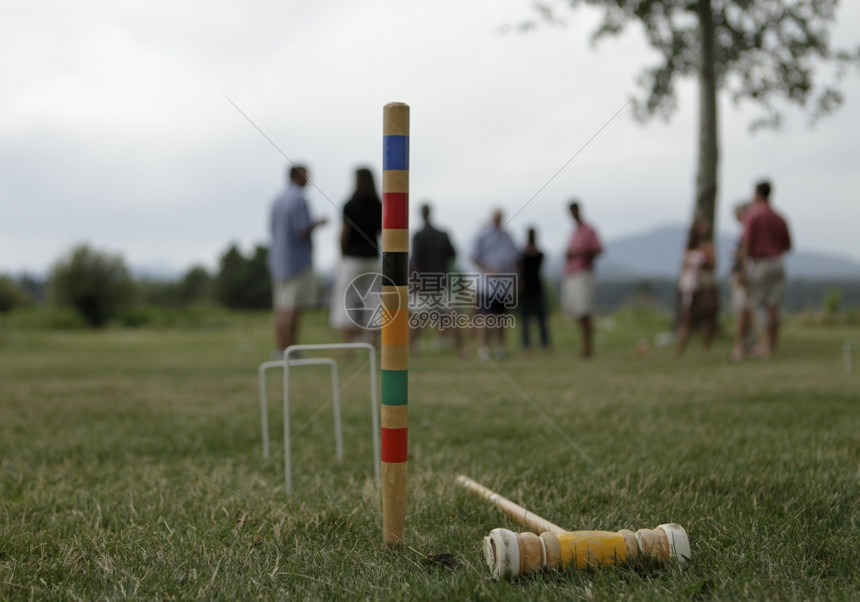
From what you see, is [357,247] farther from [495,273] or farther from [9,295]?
[9,295]

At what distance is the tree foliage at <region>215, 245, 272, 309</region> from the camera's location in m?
48.2

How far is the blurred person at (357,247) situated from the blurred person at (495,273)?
5.19 ft

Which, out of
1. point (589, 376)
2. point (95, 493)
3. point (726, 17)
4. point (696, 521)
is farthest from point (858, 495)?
point (726, 17)

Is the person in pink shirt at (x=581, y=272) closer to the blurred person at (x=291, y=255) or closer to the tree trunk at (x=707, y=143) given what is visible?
the blurred person at (x=291, y=255)

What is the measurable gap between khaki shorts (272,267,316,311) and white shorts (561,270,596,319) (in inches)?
121

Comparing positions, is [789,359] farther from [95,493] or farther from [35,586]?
[35,586]

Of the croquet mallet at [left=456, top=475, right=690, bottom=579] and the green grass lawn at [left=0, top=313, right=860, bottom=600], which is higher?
the croquet mallet at [left=456, top=475, right=690, bottom=579]

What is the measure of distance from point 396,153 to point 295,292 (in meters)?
5.94

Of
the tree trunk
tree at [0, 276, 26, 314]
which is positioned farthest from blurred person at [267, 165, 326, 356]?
tree at [0, 276, 26, 314]

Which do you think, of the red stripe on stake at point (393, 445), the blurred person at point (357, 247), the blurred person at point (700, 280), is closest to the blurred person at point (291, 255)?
the blurred person at point (357, 247)

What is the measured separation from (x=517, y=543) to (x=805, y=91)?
41.2ft

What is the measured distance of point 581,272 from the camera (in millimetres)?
9117

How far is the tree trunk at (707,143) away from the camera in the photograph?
12055 millimetres

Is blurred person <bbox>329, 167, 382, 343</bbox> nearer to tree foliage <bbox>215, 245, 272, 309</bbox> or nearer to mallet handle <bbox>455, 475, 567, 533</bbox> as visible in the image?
mallet handle <bbox>455, 475, 567, 533</bbox>
